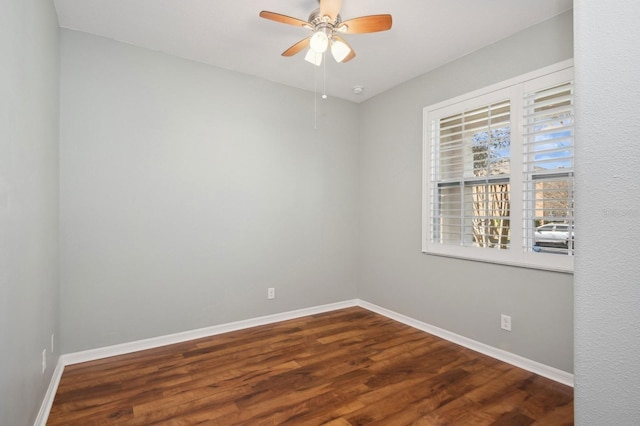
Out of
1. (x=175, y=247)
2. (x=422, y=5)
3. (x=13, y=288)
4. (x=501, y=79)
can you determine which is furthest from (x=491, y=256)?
(x=13, y=288)

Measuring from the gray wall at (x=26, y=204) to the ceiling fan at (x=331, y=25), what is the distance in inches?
53.4

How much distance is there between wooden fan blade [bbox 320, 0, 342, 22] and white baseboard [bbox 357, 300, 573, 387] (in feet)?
9.82

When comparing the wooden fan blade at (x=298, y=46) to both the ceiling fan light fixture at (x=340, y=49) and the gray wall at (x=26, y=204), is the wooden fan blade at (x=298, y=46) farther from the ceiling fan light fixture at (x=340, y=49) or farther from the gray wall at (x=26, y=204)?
the gray wall at (x=26, y=204)

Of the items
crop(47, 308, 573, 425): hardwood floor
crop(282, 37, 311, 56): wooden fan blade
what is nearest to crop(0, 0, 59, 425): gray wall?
crop(47, 308, 573, 425): hardwood floor

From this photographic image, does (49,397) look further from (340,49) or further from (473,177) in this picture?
(473,177)

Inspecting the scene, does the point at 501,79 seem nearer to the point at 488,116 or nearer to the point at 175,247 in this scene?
the point at 488,116

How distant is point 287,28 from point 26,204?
2188 mm

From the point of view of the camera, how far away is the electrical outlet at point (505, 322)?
2.64 meters

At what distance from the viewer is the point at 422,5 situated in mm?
2285

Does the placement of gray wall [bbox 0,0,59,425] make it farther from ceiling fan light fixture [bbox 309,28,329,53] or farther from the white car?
the white car

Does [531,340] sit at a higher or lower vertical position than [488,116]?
lower

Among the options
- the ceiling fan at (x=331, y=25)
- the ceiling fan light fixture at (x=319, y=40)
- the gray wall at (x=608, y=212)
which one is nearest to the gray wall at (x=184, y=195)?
the ceiling fan at (x=331, y=25)

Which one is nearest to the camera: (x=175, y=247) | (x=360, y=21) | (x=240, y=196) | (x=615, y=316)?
(x=615, y=316)

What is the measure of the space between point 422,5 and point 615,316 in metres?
2.35
